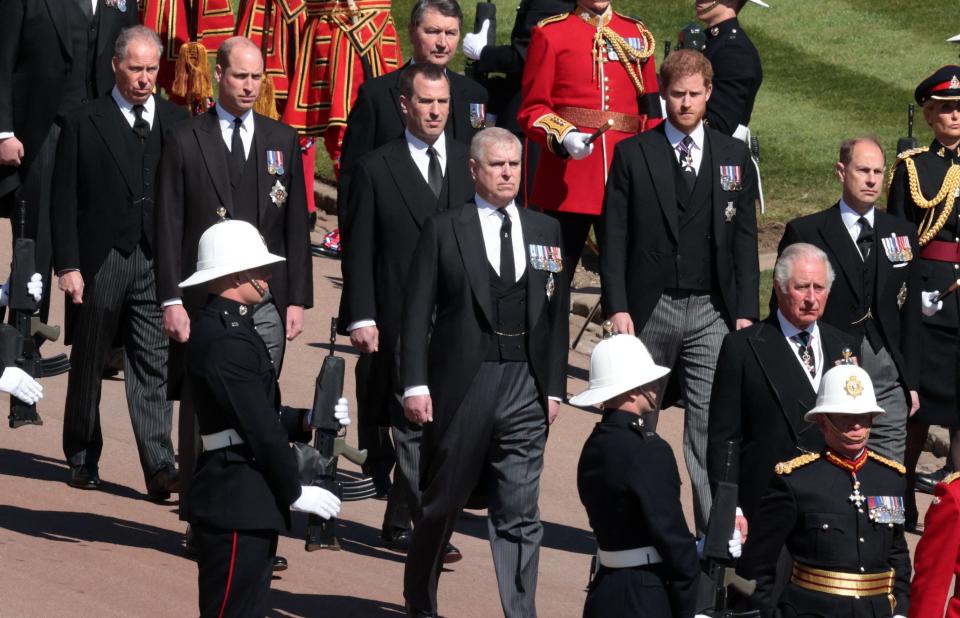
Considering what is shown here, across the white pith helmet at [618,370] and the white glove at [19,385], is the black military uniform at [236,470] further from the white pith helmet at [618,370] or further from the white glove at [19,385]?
the white glove at [19,385]

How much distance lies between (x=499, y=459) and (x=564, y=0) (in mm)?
5425

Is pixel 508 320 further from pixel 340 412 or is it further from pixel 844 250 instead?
pixel 844 250

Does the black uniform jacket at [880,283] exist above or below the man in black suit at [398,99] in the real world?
below

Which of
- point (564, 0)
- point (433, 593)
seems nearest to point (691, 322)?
point (433, 593)

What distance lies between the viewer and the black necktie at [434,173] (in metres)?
10.4

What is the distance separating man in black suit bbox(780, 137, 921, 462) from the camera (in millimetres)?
10547

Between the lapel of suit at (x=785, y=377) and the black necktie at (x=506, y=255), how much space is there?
40.2 inches

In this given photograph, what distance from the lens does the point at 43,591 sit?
9.21 metres

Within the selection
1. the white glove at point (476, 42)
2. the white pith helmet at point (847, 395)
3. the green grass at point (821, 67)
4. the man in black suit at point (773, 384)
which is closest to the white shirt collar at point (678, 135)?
the man in black suit at point (773, 384)

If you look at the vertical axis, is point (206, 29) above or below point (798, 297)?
above

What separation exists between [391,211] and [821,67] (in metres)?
12.0

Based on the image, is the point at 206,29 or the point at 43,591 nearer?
the point at 43,591

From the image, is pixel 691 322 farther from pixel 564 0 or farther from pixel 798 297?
pixel 564 0

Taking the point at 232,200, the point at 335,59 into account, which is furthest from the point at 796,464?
the point at 335,59
